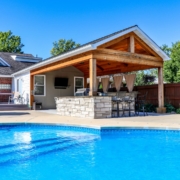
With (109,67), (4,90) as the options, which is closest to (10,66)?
(4,90)

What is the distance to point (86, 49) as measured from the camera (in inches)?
350

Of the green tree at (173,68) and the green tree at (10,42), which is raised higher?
the green tree at (10,42)

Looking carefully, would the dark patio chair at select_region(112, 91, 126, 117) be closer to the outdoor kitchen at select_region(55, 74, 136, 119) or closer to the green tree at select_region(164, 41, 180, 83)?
the outdoor kitchen at select_region(55, 74, 136, 119)

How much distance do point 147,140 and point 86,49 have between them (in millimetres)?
4556

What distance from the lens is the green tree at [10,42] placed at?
33872 millimetres

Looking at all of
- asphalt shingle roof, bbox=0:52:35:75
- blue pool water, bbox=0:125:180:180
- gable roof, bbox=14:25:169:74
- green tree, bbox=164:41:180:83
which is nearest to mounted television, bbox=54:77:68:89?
gable roof, bbox=14:25:169:74

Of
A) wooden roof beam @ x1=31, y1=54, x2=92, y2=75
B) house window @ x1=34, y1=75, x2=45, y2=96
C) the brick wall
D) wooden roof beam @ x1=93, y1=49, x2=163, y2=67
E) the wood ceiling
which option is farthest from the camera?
the brick wall

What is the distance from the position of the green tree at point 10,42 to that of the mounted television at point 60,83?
22331 millimetres

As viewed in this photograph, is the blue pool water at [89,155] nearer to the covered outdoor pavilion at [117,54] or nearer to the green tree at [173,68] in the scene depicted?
the covered outdoor pavilion at [117,54]

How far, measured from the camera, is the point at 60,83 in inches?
590

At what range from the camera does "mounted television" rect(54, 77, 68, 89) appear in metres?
14.9

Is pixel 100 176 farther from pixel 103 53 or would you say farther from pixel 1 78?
pixel 1 78

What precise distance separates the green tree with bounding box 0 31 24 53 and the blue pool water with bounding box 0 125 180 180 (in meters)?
29.7

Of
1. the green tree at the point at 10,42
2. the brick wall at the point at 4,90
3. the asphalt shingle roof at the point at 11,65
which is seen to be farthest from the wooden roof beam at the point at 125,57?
the green tree at the point at 10,42
